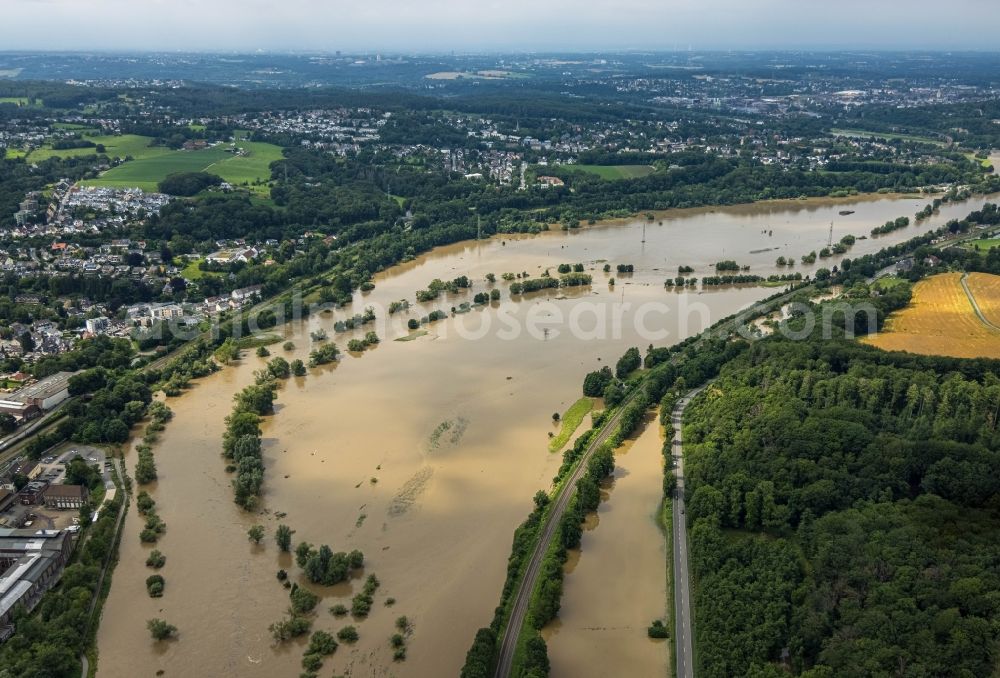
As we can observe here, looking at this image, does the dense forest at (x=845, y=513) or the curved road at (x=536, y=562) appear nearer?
the dense forest at (x=845, y=513)

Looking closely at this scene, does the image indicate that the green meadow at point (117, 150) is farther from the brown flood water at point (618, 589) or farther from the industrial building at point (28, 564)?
the brown flood water at point (618, 589)

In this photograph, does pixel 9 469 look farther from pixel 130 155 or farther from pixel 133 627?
pixel 130 155

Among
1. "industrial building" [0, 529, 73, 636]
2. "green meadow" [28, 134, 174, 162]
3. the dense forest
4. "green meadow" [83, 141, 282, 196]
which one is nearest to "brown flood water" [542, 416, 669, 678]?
the dense forest

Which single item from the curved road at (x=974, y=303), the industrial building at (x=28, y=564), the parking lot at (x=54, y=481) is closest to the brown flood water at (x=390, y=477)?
the industrial building at (x=28, y=564)

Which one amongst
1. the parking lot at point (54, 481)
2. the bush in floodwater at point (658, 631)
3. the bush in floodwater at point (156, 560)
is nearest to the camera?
the bush in floodwater at point (658, 631)

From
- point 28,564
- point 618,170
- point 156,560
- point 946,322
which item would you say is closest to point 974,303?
point 946,322

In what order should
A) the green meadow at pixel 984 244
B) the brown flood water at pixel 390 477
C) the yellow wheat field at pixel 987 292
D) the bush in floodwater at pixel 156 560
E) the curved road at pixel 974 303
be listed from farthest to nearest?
the green meadow at pixel 984 244 < the yellow wheat field at pixel 987 292 < the curved road at pixel 974 303 < the bush in floodwater at pixel 156 560 < the brown flood water at pixel 390 477
